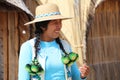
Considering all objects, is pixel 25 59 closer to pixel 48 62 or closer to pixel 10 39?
pixel 48 62

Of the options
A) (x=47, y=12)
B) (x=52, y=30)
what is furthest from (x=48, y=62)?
(x=47, y=12)

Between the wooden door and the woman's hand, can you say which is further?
the wooden door

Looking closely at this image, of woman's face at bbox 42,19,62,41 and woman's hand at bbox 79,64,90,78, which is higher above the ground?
woman's face at bbox 42,19,62,41

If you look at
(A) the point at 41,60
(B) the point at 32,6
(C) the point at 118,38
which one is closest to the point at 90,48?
(C) the point at 118,38

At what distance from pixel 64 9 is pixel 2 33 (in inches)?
33.9

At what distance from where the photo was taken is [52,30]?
9.54ft

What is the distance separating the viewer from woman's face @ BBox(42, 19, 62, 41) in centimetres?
290

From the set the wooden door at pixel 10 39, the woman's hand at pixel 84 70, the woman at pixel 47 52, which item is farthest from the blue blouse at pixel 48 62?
the wooden door at pixel 10 39

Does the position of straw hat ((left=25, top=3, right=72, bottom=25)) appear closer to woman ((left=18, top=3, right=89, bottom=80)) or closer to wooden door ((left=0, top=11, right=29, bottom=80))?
woman ((left=18, top=3, right=89, bottom=80))

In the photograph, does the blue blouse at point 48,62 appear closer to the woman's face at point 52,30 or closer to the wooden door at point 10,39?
the woman's face at point 52,30

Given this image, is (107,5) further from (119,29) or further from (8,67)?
(8,67)

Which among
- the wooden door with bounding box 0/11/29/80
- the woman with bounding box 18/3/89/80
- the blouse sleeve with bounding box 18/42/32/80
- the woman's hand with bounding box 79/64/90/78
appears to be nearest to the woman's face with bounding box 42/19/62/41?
the woman with bounding box 18/3/89/80

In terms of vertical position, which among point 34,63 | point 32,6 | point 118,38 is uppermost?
point 32,6

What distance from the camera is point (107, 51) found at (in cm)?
611
